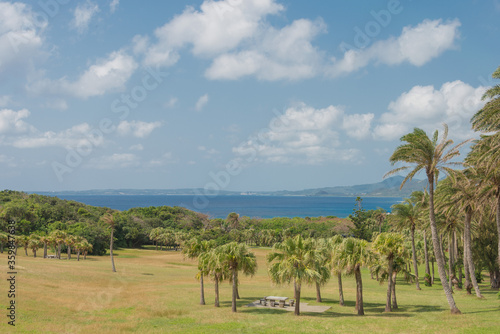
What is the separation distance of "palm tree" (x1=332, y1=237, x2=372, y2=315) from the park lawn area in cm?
187

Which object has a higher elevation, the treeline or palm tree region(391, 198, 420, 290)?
palm tree region(391, 198, 420, 290)

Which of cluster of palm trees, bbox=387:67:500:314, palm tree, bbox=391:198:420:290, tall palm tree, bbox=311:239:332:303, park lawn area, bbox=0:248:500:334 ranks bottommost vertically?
park lawn area, bbox=0:248:500:334

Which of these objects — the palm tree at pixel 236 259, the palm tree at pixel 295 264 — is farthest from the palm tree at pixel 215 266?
the palm tree at pixel 295 264

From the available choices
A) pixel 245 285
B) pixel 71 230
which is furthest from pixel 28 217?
pixel 245 285

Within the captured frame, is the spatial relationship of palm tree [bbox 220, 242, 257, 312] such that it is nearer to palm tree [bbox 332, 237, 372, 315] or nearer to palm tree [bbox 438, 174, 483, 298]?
palm tree [bbox 332, 237, 372, 315]

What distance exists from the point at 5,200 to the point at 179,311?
133259 mm

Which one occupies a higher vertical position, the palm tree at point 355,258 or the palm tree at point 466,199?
the palm tree at point 466,199

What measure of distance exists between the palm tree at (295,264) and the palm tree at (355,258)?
9.51ft

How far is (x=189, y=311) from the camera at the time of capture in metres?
32.5

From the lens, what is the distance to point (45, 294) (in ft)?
114

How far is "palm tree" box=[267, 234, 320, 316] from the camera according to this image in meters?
29.2

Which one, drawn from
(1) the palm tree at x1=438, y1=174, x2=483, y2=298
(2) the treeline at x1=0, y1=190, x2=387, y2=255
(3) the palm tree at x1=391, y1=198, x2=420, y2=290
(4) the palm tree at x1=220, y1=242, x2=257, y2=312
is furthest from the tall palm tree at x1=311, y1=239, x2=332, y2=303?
(2) the treeline at x1=0, y1=190, x2=387, y2=255

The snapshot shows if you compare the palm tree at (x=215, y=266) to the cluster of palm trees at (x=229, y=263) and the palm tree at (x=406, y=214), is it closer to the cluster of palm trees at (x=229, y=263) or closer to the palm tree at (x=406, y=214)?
the cluster of palm trees at (x=229, y=263)

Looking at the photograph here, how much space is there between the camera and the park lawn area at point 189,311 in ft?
82.5
